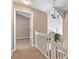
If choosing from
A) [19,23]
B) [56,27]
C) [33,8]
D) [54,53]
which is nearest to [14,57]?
[54,53]

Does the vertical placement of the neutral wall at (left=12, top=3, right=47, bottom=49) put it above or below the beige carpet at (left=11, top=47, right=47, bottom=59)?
above

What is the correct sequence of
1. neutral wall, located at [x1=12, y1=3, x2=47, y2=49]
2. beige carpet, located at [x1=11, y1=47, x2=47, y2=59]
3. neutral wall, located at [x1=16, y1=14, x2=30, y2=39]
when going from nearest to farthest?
beige carpet, located at [x1=11, y1=47, x2=47, y2=59] < neutral wall, located at [x1=12, y1=3, x2=47, y2=49] < neutral wall, located at [x1=16, y1=14, x2=30, y2=39]

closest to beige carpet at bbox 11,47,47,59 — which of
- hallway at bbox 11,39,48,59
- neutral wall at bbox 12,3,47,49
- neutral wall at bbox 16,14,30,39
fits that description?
hallway at bbox 11,39,48,59

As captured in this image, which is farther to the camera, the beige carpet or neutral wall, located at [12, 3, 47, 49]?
neutral wall, located at [12, 3, 47, 49]

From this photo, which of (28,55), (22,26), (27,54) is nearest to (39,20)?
(27,54)

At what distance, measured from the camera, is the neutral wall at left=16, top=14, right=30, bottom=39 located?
378 inches

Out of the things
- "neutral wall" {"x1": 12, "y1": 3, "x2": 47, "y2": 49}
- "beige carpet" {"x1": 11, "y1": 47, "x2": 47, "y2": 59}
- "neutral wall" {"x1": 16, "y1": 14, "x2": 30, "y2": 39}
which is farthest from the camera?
"neutral wall" {"x1": 16, "y1": 14, "x2": 30, "y2": 39}

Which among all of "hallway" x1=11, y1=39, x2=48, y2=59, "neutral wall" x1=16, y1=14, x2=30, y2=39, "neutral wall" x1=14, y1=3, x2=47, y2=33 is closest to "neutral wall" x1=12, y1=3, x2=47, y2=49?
"neutral wall" x1=14, y1=3, x2=47, y2=33

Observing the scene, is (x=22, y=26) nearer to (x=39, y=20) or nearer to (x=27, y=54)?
(x=39, y=20)

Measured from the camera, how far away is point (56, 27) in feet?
19.4

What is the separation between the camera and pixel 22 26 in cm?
983

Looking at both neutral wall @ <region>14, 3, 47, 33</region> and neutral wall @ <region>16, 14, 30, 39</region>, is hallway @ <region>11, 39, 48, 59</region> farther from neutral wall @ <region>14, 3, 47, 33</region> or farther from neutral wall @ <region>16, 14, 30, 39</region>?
neutral wall @ <region>16, 14, 30, 39</region>
